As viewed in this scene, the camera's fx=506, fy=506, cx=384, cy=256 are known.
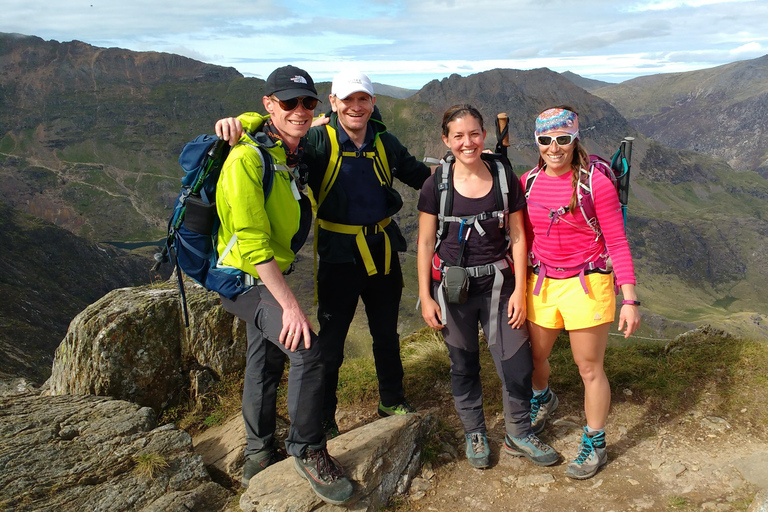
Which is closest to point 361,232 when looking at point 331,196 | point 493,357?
point 331,196

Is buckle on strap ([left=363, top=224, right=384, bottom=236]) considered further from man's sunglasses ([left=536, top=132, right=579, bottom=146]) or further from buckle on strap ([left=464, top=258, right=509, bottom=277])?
man's sunglasses ([left=536, top=132, right=579, bottom=146])

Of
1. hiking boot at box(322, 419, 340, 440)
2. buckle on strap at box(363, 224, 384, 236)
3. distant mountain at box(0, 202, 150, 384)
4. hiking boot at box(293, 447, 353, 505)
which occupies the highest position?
buckle on strap at box(363, 224, 384, 236)

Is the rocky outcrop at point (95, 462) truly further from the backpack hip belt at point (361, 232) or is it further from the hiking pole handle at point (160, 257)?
the backpack hip belt at point (361, 232)

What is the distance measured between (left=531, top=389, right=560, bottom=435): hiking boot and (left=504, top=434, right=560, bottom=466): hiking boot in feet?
1.52

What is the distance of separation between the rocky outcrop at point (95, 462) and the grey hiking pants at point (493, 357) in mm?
3047

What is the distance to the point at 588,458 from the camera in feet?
19.6

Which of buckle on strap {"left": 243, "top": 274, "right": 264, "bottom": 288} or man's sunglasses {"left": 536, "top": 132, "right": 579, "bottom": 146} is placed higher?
man's sunglasses {"left": 536, "top": 132, "right": 579, "bottom": 146}

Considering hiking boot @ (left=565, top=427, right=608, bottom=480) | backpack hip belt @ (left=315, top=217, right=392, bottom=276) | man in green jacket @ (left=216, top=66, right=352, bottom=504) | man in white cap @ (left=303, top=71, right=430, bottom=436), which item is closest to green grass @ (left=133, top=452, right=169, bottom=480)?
man in green jacket @ (left=216, top=66, right=352, bottom=504)

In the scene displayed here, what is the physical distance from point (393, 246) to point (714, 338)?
6205mm

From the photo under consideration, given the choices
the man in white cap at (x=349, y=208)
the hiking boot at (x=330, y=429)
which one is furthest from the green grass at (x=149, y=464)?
the man in white cap at (x=349, y=208)

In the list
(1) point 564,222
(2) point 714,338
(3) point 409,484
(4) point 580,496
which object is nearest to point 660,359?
(2) point 714,338

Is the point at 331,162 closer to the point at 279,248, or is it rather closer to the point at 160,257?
the point at 279,248

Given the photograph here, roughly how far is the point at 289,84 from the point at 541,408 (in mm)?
5325

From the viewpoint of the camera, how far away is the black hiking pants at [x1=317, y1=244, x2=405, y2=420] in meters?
6.28
